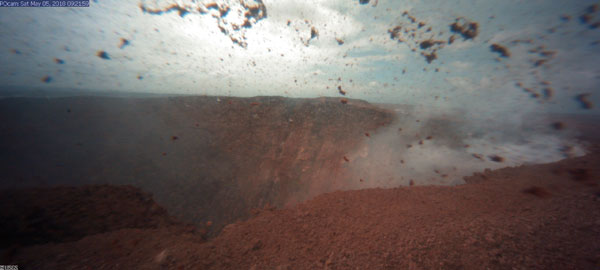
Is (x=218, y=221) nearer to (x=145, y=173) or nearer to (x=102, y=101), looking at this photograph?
(x=145, y=173)

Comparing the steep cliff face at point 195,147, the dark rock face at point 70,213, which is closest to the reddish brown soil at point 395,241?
the dark rock face at point 70,213

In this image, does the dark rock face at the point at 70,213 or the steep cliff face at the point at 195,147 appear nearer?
the dark rock face at the point at 70,213

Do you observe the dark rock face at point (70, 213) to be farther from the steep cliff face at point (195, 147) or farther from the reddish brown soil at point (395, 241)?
the reddish brown soil at point (395, 241)


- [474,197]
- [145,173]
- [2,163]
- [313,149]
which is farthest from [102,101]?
[474,197]

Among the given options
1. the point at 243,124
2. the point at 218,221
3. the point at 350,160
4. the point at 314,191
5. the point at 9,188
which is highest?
the point at 243,124

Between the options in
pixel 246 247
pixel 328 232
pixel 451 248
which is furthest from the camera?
pixel 328 232

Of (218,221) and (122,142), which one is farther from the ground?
(122,142)

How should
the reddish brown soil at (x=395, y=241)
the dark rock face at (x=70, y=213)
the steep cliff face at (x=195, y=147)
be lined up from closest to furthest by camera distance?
the reddish brown soil at (x=395, y=241) < the dark rock face at (x=70, y=213) < the steep cliff face at (x=195, y=147)
